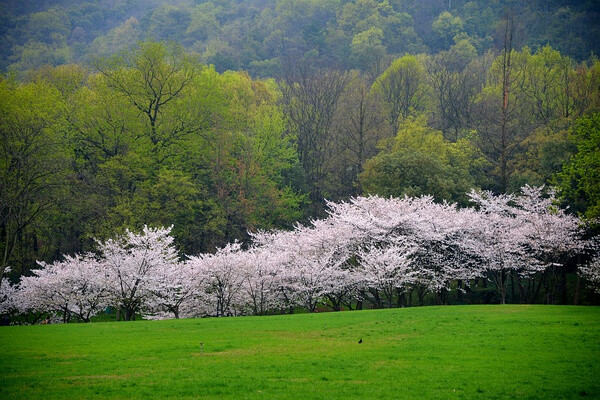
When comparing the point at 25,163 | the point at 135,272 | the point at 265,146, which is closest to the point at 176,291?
the point at 135,272

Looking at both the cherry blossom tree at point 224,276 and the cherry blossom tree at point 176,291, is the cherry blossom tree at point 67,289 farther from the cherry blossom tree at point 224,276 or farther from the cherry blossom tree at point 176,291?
the cherry blossom tree at point 224,276

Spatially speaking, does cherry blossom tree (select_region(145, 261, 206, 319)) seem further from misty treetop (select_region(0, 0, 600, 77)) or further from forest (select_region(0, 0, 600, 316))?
misty treetop (select_region(0, 0, 600, 77))

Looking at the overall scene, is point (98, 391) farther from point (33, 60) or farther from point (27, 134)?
point (33, 60)

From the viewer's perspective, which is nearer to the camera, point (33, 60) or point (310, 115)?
point (310, 115)

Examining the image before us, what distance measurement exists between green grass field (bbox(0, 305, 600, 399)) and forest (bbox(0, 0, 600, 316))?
1335 cm

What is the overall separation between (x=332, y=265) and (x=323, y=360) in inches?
775

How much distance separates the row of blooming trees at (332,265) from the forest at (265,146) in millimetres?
1651

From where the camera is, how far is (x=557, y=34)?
80375 millimetres

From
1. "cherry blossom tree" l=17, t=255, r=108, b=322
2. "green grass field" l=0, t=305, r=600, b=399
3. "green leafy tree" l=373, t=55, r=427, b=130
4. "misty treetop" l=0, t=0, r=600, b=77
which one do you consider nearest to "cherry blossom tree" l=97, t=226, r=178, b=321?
"cherry blossom tree" l=17, t=255, r=108, b=322

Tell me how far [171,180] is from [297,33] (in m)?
70.4

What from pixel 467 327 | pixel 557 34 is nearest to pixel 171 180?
pixel 467 327

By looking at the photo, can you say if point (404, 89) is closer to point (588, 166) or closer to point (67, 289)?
point (588, 166)

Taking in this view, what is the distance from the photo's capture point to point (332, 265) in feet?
109

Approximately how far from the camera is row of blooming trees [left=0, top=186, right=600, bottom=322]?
102ft
